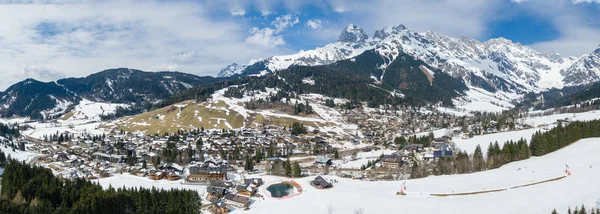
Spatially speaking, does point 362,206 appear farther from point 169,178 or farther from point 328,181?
point 169,178

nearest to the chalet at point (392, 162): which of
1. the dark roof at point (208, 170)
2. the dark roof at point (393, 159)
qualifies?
the dark roof at point (393, 159)

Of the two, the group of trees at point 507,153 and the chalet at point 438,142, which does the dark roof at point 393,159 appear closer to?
the group of trees at point 507,153

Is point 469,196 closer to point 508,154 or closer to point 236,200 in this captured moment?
point 508,154

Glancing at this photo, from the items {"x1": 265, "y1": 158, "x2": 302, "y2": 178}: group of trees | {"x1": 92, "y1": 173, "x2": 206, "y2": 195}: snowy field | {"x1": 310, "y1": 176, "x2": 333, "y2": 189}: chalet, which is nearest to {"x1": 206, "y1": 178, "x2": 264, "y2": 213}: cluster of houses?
{"x1": 92, "y1": 173, "x2": 206, "y2": 195}: snowy field

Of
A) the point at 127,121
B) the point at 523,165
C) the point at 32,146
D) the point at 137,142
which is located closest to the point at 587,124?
the point at 523,165

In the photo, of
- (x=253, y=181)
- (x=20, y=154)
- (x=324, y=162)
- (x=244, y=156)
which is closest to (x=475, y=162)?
(x=324, y=162)

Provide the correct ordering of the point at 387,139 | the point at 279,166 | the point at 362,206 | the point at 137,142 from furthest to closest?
1. the point at 387,139
2. the point at 137,142
3. the point at 279,166
4. the point at 362,206

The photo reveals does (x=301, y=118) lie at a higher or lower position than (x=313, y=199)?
higher
